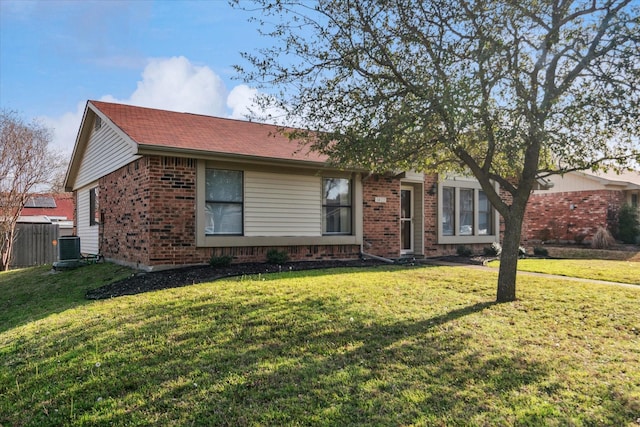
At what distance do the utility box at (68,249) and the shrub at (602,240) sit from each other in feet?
66.2

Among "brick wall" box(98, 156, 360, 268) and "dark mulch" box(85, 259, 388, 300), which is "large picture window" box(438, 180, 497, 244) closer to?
"dark mulch" box(85, 259, 388, 300)

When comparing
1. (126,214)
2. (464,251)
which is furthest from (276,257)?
(464,251)

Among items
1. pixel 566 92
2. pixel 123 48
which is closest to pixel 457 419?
pixel 566 92

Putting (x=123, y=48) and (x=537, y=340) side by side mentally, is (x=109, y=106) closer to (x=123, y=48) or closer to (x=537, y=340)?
(x=123, y=48)

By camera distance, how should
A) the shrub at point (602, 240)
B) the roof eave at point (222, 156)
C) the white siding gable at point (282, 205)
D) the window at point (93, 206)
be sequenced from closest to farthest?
1. the roof eave at point (222, 156)
2. the white siding gable at point (282, 205)
3. the window at point (93, 206)
4. the shrub at point (602, 240)

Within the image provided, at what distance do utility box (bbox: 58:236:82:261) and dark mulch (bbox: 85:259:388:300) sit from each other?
14.0 ft

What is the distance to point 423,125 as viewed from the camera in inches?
256

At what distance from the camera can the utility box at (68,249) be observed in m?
12.4

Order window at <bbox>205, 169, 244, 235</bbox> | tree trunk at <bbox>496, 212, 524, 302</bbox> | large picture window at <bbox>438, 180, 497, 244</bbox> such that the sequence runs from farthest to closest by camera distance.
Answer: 1. large picture window at <bbox>438, 180, 497, 244</bbox>
2. window at <bbox>205, 169, 244, 235</bbox>
3. tree trunk at <bbox>496, 212, 524, 302</bbox>

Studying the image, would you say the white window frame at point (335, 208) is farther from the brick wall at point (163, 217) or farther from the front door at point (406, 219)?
the front door at point (406, 219)

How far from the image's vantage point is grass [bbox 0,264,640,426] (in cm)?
359

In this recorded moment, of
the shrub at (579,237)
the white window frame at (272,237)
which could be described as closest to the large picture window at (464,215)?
the white window frame at (272,237)

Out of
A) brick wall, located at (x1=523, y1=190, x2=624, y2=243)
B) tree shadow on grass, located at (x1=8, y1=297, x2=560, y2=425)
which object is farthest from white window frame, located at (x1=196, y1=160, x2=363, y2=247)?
brick wall, located at (x1=523, y1=190, x2=624, y2=243)

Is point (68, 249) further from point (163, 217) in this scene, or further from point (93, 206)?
point (163, 217)
